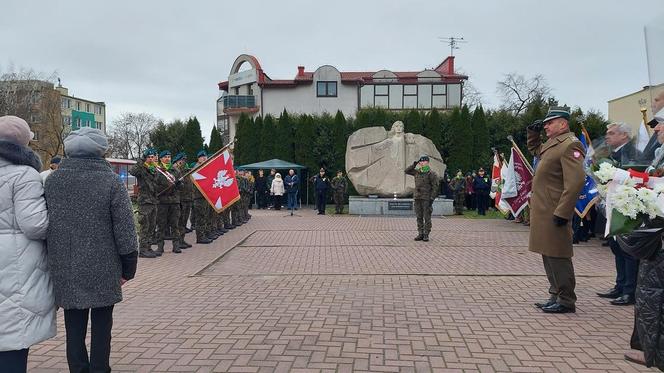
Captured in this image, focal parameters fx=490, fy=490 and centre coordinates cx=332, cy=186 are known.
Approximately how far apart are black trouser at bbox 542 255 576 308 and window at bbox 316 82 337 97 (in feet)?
115

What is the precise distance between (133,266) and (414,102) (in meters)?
35.8

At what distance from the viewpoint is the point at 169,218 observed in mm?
10250

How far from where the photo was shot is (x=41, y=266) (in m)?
3.09

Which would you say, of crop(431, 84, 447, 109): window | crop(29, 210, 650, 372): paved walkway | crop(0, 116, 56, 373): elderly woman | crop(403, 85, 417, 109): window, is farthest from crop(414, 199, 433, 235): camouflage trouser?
crop(431, 84, 447, 109): window

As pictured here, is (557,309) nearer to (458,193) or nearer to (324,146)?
(458,193)

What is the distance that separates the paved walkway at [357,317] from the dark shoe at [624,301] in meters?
0.10

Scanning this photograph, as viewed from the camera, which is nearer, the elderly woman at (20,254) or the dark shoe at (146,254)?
the elderly woman at (20,254)

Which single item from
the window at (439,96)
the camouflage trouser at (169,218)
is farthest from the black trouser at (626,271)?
the window at (439,96)

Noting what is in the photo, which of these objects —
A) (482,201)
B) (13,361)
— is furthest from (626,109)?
(13,361)

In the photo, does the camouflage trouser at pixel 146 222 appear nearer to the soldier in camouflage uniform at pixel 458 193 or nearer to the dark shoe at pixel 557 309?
the dark shoe at pixel 557 309

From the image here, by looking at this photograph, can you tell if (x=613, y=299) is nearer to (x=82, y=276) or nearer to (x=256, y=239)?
(x=82, y=276)

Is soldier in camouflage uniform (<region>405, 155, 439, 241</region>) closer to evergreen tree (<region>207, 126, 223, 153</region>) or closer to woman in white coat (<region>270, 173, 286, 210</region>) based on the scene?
woman in white coat (<region>270, 173, 286, 210</region>)

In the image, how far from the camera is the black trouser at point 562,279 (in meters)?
5.34

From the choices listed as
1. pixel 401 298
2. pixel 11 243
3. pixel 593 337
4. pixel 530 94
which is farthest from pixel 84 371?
pixel 530 94
